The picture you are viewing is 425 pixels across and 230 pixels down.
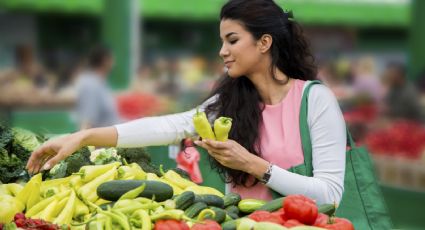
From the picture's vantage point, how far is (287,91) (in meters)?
3.70

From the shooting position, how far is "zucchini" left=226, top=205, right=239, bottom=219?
127 inches

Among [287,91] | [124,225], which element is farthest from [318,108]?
[124,225]

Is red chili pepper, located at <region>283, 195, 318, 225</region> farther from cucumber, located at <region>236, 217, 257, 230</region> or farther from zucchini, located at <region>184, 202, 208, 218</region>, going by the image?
zucchini, located at <region>184, 202, 208, 218</region>

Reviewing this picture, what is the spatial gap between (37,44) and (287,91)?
21.7 meters

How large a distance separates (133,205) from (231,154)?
50 centimetres

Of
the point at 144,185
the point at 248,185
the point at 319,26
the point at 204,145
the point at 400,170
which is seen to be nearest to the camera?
the point at 144,185

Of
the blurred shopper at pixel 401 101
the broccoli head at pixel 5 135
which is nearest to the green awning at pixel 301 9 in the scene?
the blurred shopper at pixel 401 101

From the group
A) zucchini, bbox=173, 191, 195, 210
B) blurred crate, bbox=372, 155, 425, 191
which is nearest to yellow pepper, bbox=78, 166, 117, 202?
zucchini, bbox=173, 191, 195, 210

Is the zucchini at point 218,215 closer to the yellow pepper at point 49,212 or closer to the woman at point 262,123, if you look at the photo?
the woman at point 262,123

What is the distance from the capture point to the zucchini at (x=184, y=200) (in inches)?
124

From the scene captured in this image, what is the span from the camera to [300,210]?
301 centimetres

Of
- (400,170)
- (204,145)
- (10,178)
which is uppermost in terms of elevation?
(204,145)

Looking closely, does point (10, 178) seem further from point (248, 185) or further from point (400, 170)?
point (400, 170)

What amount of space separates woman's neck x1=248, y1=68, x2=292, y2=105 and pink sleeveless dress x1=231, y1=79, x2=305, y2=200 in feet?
0.11
